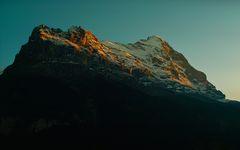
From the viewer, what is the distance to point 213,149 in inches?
6619

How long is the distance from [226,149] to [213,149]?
6950mm

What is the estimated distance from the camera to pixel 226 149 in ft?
532
